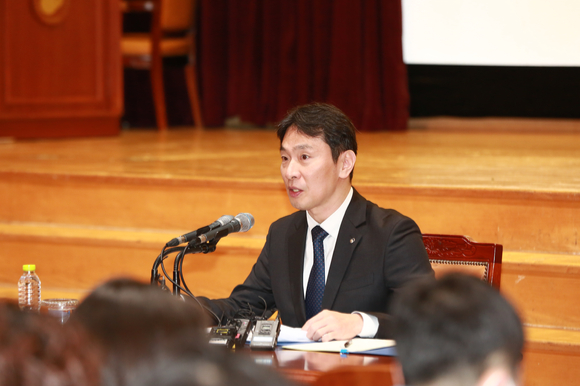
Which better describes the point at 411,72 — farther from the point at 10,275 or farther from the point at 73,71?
the point at 10,275

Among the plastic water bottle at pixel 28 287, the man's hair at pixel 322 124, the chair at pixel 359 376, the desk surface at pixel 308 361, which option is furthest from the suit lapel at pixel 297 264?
the plastic water bottle at pixel 28 287

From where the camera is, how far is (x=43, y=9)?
5195 mm

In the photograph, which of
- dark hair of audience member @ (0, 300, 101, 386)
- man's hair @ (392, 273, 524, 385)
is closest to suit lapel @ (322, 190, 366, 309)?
man's hair @ (392, 273, 524, 385)

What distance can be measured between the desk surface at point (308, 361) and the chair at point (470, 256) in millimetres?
661

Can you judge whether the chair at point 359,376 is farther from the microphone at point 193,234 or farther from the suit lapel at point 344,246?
A: the suit lapel at point 344,246

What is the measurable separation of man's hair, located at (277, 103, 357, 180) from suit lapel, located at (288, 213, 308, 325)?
10.4 inches

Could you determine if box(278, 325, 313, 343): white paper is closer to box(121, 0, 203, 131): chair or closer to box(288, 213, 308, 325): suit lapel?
box(288, 213, 308, 325): suit lapel

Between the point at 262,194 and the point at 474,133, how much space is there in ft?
11.1

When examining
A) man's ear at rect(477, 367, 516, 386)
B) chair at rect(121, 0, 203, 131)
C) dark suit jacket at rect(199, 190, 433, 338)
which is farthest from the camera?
chair at rect(121, 0, 203, 131)

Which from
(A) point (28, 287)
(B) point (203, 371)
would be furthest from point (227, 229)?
(B) point (203, 371)

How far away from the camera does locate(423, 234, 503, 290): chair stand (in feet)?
7.14

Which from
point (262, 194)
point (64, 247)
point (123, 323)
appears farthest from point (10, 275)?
point (123, 323)

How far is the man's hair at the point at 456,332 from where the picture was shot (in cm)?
75

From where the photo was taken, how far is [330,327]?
5.78ft
